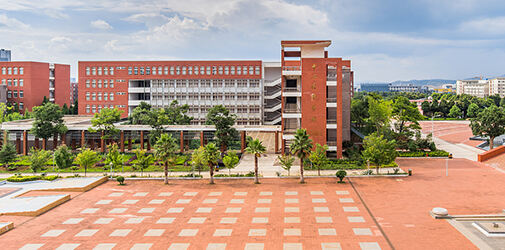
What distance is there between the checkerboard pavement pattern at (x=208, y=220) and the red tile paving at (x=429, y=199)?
1794 mm

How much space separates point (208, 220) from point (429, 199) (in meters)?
20.1

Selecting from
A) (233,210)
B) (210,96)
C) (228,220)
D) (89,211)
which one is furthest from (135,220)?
(210,96)

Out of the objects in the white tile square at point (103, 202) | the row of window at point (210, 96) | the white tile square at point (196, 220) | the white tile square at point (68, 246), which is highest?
the row of window at point (210, 96)

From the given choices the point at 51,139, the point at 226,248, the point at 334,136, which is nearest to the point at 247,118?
the point at 334,136

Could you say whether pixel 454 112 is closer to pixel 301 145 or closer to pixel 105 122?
pixel 301 145

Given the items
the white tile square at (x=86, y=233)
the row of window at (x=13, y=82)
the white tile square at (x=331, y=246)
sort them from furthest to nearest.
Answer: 1. the row of window at (x=13, y=82)
2. the white tile square at (x=86, y=233)
3. the white tile square at (x=331, y=246)

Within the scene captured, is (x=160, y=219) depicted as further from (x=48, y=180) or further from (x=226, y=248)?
(x=48, y=180)

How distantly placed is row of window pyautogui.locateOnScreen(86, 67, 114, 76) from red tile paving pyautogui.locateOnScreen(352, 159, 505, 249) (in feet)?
204

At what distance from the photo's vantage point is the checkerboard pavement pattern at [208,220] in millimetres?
26531

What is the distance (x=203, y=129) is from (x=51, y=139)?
87.2 ft

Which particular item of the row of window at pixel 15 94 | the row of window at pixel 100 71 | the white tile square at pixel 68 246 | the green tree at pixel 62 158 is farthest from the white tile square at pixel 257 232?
the row of window at pixel 15 94

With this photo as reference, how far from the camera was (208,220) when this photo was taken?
30.8m

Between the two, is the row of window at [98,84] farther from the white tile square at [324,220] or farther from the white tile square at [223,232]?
the white tile square at [324,220]

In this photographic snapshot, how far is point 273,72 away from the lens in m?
85.9
